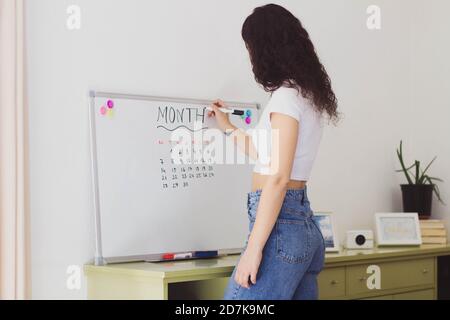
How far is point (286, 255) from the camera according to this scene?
6.95ft

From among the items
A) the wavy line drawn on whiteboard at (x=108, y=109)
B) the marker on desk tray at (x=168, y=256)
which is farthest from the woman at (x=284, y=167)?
the wavy line drawn on whiteboard at (x=108, y=109)

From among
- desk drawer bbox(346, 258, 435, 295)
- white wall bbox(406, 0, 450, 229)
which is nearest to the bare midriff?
desk drawer bbox(346, 258, 435, 295)

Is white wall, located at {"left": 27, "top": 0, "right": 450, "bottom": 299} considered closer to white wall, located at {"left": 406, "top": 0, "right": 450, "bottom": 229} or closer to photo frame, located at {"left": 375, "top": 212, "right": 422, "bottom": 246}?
white wall, located at {"left": 406, "top": 0, "right": 450, "bottom": 229}

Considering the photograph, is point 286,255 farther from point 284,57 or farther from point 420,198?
point 420,198

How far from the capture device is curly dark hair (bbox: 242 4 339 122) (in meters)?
2.20

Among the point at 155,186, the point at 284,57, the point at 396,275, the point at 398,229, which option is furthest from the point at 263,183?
the point at 398,229

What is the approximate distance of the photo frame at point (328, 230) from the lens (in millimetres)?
3197

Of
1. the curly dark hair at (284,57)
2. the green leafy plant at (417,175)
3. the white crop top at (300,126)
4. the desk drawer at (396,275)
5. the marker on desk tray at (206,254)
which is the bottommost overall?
the desk drawer at (396,275)

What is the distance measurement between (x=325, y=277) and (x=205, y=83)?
98 cm

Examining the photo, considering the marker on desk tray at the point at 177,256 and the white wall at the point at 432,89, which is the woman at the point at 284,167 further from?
the white wall at the point at 432,89

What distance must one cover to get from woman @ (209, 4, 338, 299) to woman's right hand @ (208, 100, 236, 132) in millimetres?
614

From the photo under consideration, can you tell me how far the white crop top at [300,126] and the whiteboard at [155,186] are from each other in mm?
690
